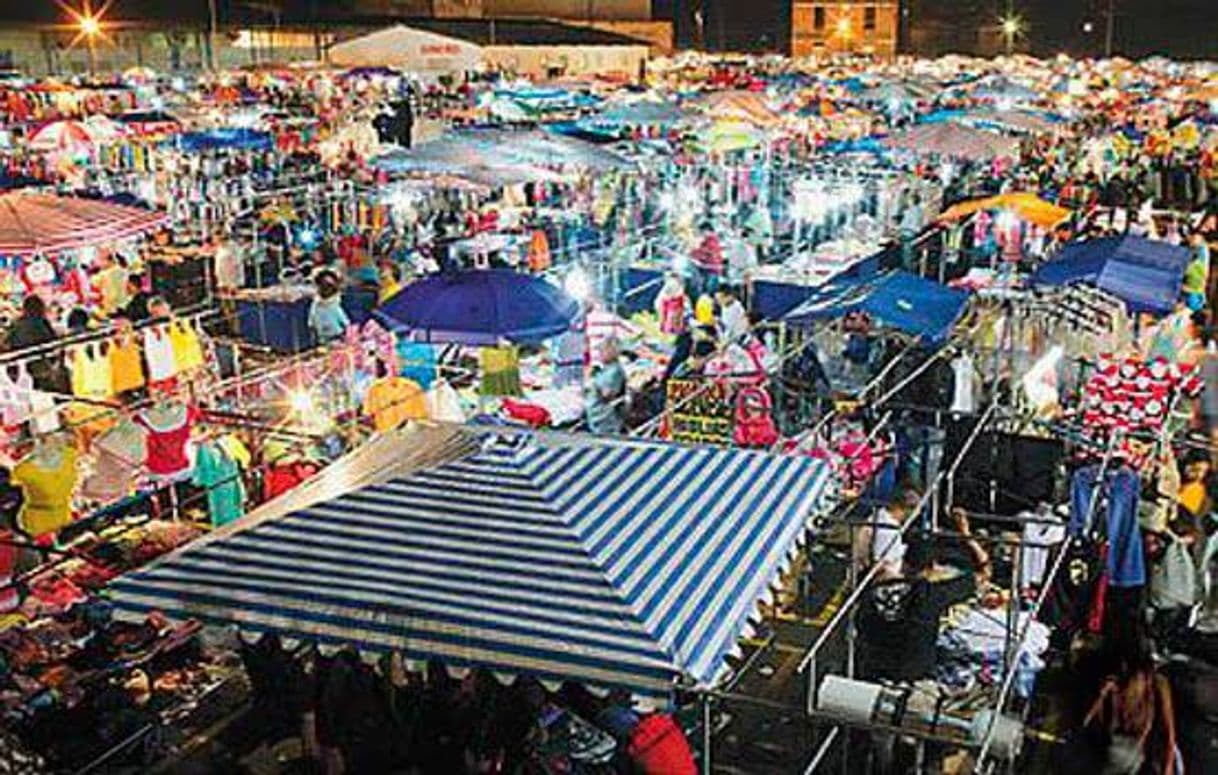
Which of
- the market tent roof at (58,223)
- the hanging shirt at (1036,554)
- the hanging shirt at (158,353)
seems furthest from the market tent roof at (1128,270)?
the market tent roof at (58,223)

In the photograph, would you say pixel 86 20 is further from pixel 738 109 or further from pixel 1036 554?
pixel 1036 554

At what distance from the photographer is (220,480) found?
29.3 feet

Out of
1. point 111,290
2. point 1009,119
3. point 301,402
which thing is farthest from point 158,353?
point 1009,119

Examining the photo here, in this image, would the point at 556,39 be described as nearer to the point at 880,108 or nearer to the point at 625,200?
the point at 880,108

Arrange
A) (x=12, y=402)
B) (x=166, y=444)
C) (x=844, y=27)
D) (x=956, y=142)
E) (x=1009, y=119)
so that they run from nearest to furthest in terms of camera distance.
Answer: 1. (x=166, y=444)
2. (x=12, y=402)
3. (x=956, y=142)
4. (x=1009, y=119)
5. (x=844, y=27)

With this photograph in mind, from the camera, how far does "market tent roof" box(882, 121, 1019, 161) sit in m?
19.9

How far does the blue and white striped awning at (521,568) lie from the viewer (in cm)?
423

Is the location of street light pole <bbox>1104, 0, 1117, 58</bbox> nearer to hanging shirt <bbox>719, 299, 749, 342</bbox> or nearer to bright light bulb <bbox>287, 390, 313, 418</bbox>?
hanging shirt <bbox>719, 299, 749, 342</bbox>

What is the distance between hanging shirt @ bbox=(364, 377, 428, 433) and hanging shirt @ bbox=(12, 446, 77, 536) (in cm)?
227

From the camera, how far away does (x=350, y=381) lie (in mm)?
11156

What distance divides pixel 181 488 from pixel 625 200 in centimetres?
1366

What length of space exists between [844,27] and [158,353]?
295 ft

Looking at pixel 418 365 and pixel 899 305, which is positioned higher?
pixel 899 305

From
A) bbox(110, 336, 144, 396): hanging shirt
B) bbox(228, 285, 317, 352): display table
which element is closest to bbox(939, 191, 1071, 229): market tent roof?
bbox(228, 285, 317, 352): display table
